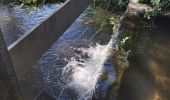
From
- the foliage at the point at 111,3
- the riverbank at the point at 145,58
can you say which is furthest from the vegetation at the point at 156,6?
the foliage at the point at 111,3

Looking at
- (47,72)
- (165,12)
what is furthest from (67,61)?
(165,12)

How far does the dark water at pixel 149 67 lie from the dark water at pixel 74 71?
1.80ft

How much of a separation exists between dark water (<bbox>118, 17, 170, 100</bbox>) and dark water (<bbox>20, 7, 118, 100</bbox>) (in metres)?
0.55

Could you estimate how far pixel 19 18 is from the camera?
288 inches

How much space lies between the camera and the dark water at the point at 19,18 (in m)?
6.42

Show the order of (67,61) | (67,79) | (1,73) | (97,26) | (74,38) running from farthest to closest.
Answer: (97,26)
(74,38)
(67,61)
(67,79)
(1,73)

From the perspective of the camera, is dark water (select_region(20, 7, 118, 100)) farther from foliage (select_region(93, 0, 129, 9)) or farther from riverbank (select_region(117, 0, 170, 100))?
foliage (select_region(93, 0, 129, 9))

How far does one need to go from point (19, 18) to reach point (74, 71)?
9.40 ft

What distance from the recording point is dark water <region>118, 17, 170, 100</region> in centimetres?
480

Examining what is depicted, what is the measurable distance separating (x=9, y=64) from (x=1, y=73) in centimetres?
9

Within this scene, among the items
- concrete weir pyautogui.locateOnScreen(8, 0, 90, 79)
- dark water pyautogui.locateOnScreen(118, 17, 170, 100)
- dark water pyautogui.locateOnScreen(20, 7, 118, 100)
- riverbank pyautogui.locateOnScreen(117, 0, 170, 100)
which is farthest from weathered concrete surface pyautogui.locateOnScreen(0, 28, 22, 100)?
dark water pyautogui.locateOnScreen(118, 17, 170, 100)

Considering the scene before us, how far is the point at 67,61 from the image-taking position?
5.40 metres

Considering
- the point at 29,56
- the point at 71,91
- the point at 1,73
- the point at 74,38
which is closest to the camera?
the point at 1,73

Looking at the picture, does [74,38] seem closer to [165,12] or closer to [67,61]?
[67,61]
